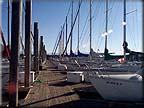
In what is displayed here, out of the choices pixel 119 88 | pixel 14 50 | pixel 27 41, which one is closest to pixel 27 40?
pixel 27 41

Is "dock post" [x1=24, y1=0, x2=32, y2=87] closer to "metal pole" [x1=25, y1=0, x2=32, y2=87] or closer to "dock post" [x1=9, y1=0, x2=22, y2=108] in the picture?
"metal pole" [x1=25, y1=0, x2=32, y2=87]

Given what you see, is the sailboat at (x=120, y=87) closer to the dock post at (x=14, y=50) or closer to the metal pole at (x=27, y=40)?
the metal pole at (x=27, y=40)

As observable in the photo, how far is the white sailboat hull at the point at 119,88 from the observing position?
977 cm

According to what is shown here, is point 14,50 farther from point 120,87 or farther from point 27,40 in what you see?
point 120,87

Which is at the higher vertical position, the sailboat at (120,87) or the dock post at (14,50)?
the dock post at (14,50)

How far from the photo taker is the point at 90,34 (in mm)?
26047

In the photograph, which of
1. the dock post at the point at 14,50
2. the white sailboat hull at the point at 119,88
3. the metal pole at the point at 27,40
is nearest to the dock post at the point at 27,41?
the metal pole at the point at 27,40

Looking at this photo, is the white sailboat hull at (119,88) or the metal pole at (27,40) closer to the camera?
the white sailboat hull at (119,88)

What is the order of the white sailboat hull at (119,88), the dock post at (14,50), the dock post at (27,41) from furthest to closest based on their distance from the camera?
the dock post at (27,41) < the white sailboat hull at (119,88) < the dock post at (14,50)

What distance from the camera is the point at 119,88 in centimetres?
990

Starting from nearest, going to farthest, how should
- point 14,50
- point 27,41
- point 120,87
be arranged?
point 14,50 < point 120,87 < point 27,41

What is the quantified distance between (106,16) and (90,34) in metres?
2.21

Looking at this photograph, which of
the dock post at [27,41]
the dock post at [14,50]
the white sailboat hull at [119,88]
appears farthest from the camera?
the dock post at [27,41]

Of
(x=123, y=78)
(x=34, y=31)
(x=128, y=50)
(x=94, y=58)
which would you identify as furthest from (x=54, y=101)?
(x=94, y=58)
